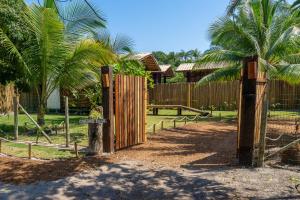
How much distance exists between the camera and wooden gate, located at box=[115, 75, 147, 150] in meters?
9.95

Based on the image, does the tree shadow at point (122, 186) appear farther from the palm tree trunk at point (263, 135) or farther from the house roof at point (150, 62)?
the house roof at point (150, 62)

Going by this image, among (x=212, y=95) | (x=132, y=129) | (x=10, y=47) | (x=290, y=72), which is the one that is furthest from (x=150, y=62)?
(x=132, y=129)

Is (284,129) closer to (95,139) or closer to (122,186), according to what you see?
(95,139)

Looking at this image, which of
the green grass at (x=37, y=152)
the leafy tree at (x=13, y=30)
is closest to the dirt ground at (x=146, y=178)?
the green grass at (x=37, y=152)

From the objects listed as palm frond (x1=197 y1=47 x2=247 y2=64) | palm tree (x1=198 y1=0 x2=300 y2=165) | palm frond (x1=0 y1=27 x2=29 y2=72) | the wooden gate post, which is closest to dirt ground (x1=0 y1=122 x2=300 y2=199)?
the wooden gate post

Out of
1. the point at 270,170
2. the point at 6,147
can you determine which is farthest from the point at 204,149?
the point at 6,147

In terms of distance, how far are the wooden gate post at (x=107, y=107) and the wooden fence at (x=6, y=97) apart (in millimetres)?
14191

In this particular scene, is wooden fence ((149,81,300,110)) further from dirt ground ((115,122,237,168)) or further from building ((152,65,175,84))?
dirt ground ((115,122,237,168))

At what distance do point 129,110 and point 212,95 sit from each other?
52.6ft

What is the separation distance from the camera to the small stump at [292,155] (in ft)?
26.5

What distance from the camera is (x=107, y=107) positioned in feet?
31.2

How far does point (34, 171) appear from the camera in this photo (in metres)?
7.61

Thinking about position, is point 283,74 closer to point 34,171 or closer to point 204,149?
point 204,149

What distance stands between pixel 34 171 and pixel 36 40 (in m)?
7.73
